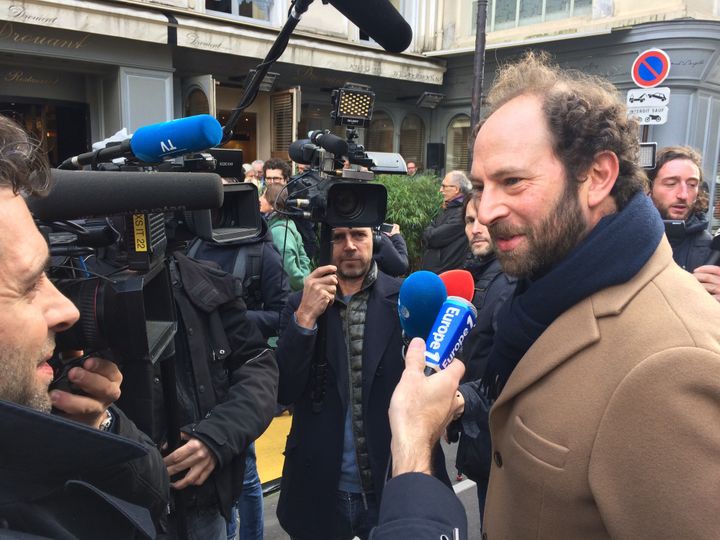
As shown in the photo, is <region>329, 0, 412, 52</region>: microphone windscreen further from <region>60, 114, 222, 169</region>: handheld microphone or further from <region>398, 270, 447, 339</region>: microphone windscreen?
<region>398, 270, 447, 339</region>: microphone windscreen

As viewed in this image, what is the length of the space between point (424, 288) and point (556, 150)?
1.99ft

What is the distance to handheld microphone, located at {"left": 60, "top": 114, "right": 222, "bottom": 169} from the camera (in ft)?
4.58

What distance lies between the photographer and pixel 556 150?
134 centimetres

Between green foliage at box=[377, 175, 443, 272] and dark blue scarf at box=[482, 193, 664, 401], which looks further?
green foliage at box=[377, 175, 443, 272]

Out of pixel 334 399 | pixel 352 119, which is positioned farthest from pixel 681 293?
pixel 352 119

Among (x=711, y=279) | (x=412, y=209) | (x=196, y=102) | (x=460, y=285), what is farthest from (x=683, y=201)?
(x=196, y=102)

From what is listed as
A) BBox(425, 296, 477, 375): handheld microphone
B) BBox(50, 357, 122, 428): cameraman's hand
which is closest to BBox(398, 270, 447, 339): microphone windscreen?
BBox(425, 296, 477, 375): handheld microphone

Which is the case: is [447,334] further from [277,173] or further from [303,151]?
[277,173]

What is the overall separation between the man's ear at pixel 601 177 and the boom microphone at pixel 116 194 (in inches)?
34.3

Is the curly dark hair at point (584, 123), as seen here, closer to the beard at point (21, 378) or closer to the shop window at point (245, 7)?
the beard at point (21, 378)

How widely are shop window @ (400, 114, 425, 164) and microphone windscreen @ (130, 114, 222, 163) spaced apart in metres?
12.9

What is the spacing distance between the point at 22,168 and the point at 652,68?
681 cm

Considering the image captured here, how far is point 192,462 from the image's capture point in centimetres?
181

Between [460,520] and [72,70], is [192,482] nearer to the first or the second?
[460,520]
